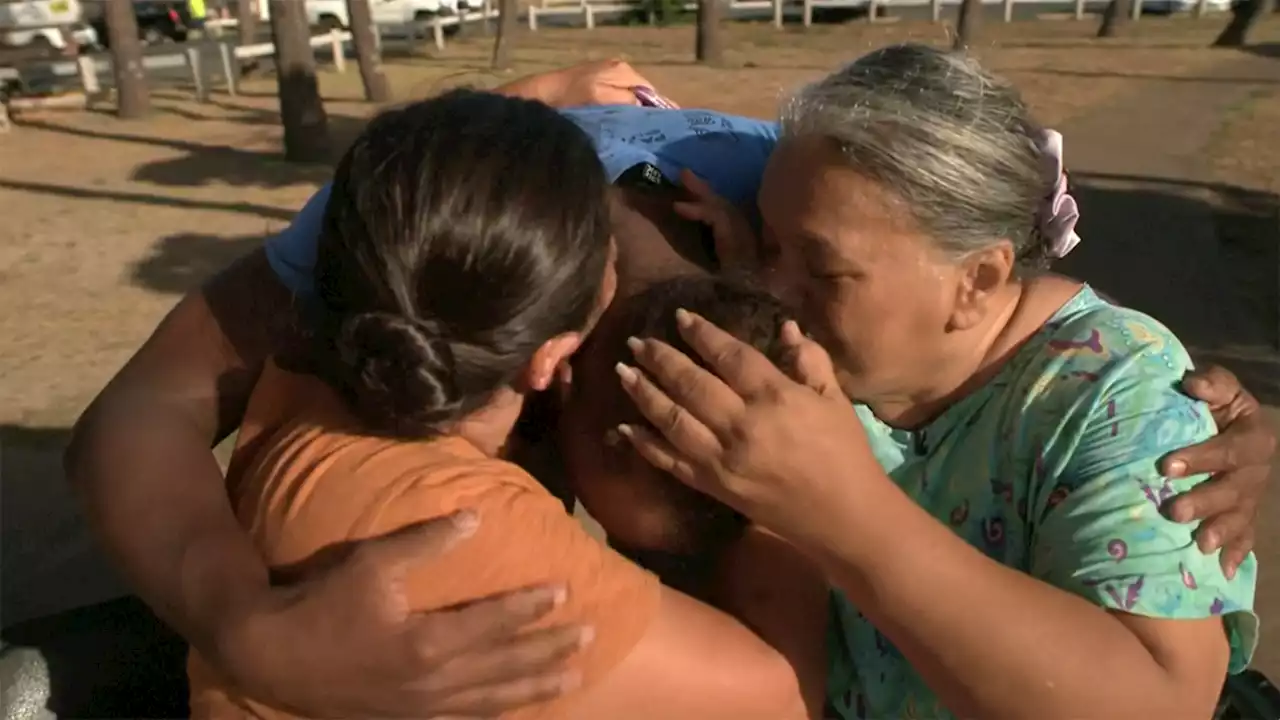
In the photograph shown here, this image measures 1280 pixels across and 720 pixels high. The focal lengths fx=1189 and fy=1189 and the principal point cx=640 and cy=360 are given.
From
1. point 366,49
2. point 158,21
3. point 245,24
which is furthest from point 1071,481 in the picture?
point 158,21

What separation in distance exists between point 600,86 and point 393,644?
1.48 meters

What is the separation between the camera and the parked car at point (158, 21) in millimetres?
27281

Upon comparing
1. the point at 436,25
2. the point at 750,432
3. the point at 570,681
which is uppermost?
the point at 750,432

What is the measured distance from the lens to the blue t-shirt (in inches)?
79.9

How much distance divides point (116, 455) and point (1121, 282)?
6.26m

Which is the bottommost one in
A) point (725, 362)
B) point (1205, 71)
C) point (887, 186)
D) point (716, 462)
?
point (1205, 71)

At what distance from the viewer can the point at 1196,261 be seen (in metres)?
7.31

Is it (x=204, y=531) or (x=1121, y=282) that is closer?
(x=204, y=531)

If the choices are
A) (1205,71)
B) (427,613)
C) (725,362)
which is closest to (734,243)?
(725,362)

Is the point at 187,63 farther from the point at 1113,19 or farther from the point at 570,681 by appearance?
the point at 570,681

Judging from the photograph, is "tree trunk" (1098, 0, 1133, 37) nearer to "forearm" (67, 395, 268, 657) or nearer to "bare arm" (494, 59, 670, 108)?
"bare arm" (494, 59, 670, 108)

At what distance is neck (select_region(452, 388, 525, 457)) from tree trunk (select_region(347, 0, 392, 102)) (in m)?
14.2

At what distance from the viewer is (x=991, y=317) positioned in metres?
1.81

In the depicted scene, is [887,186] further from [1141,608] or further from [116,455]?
[116,455]
